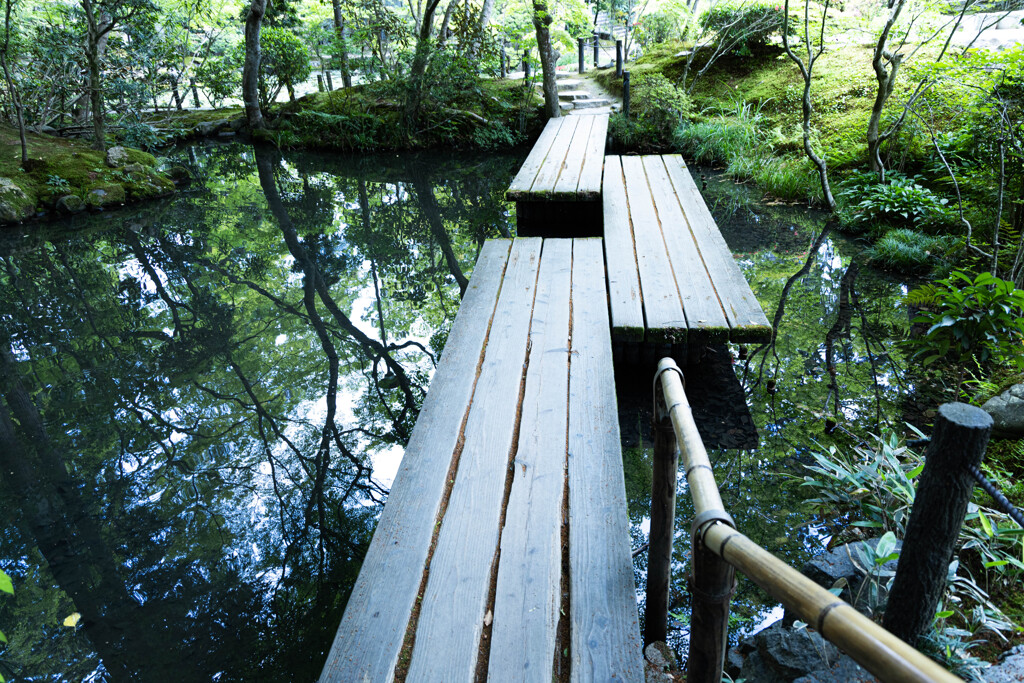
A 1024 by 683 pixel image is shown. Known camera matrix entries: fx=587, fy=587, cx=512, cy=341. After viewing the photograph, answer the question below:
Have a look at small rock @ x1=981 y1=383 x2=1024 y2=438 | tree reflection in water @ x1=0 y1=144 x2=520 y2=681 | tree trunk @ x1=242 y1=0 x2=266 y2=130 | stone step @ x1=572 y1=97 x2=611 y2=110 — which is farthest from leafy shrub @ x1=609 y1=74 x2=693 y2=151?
small rock @ x1=981 y1=383 x2=1024 y2=438

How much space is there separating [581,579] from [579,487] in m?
0.36

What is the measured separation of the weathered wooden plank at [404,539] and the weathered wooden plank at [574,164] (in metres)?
2.62

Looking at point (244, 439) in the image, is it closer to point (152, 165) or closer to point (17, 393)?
point (17, 393)

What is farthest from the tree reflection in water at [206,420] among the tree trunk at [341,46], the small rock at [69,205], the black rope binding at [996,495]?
the tree trunk at [341,46]

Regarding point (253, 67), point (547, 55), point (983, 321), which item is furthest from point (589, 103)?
point (983, 321)

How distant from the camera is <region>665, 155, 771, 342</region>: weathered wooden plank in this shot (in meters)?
2.91

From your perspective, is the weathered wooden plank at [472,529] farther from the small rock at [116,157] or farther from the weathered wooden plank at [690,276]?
the small rock at [116,157]

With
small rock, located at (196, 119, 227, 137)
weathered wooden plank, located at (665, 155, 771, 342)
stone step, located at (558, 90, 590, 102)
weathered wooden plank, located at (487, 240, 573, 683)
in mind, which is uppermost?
stone step, located at (558, 90, 590, 102)

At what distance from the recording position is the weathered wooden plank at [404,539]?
140 cm

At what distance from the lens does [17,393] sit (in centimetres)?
378

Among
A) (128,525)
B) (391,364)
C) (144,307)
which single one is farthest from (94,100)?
(128,525)

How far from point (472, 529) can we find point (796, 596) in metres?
1.08

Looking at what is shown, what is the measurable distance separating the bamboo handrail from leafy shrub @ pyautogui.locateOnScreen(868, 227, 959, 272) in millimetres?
4442

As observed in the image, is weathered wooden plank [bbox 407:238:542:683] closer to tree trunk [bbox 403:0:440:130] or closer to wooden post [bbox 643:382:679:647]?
wooden post [bbox 643:382:679:647]
